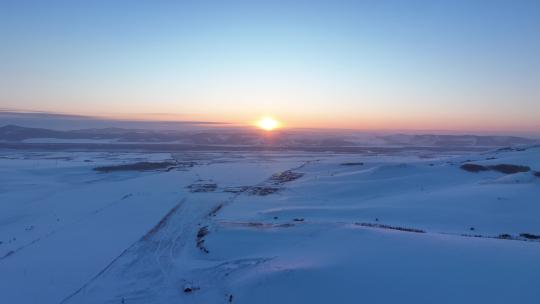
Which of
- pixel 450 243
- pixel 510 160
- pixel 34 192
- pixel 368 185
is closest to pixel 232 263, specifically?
pixel 450 243

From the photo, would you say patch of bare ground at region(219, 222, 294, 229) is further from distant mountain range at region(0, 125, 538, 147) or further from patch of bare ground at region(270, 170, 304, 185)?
distant mountain range at region(0, 125, 538, 147)

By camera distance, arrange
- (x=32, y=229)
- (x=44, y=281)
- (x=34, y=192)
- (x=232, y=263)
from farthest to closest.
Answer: (x=34, y=192) < (x=32, y=229) < (x=232, y=263) < (x=44, y=281)

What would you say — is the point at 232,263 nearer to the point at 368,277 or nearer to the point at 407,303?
the point at 368,277

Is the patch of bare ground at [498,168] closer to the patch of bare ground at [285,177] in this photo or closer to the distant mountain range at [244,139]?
the patch of bare ground at [285,177]

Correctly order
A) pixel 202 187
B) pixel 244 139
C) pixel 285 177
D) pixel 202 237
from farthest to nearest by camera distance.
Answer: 1. pixel 244 139
2. pixel 285 177
3. pixel 202 187
4. pixel 202 237

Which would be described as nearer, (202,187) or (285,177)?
(202,187)

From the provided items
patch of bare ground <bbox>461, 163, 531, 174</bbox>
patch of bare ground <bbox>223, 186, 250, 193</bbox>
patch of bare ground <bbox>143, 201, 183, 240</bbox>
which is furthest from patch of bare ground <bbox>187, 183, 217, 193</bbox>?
patch of bare ground <bbox>461, 163, 531, 174</bbox>

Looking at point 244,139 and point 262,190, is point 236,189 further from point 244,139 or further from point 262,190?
point 244,139

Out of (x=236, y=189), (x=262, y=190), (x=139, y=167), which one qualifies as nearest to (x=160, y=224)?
(x=262, y=190)
